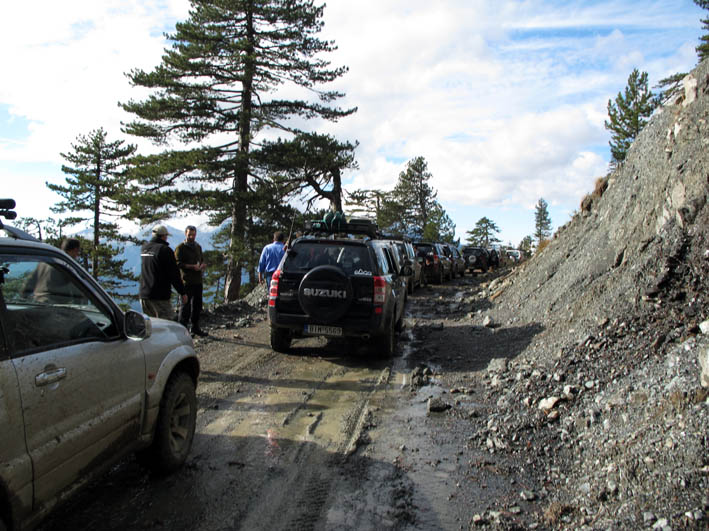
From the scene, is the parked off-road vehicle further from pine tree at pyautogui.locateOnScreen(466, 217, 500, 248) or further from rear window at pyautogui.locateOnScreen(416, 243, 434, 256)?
pine tree at pyautogui.locateOnScreen(466, 217, 500, 248)

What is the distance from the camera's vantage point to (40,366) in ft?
8.41

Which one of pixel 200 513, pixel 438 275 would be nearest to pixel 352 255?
pixel 200 513

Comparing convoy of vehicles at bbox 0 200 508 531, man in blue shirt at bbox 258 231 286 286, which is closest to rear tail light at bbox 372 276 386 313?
convoy of vehicles at bbox 0 200 508 531

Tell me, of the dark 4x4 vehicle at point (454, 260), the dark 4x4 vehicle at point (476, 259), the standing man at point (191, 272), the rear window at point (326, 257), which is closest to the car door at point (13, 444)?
the rear window at point (326, 257)

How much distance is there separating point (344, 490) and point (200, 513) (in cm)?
106

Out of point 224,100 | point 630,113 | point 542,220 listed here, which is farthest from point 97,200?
point 542,220

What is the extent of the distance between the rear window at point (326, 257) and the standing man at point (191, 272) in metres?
2.08

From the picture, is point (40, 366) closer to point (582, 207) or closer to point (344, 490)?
point (344, 490)

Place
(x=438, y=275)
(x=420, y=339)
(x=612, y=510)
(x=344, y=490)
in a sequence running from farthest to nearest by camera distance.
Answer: (x=438, y=275), (x=420, y=339), (x=344, y=490), (x=612, y=510)

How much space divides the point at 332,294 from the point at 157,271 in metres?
2.72

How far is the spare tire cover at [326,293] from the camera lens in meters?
7.47

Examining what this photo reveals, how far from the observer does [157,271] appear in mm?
7648

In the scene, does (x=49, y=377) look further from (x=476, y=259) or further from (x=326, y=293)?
(x=476, y=259)

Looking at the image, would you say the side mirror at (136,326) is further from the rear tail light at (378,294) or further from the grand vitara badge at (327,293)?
the rear tail light at (378,294)
